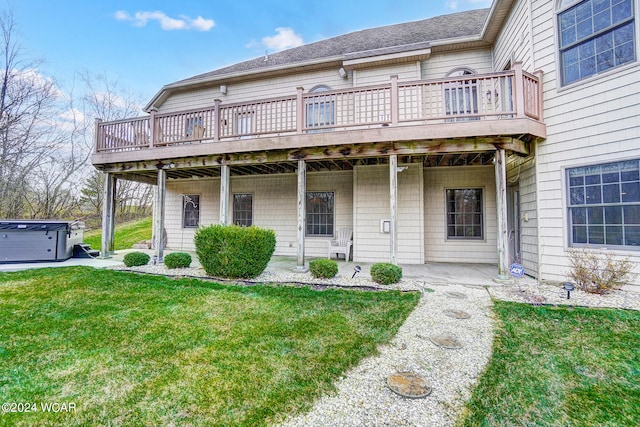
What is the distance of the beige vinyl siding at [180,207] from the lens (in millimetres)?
10758

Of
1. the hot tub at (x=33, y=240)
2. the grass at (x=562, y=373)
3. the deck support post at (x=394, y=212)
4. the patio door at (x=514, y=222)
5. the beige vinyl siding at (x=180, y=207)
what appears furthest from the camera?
the beige vinyl siding at (x=180, y=207)

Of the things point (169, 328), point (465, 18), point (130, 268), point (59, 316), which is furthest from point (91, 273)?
point (465, 18)

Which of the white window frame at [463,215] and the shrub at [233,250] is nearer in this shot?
Result: the shrub at [233,250]

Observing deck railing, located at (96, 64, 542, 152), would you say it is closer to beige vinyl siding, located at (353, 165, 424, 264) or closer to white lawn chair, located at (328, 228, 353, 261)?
beige vinyl siding, located at (353, 165, 424, 264)

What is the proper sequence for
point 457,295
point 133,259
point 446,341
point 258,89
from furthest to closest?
point 258,89 < point 133,259 < point 457,295 < point 446,341

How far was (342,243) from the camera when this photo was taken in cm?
873

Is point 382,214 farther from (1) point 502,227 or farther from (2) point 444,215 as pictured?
(1) point 502,227

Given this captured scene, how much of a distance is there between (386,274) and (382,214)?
296 cm

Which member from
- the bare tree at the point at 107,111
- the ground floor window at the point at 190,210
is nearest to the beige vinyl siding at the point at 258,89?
the ground floor window at the point at 190,210

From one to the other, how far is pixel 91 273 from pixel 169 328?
4.36 meters

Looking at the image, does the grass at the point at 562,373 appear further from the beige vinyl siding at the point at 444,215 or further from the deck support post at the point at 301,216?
the beige vinyl siding at the point at 444,215

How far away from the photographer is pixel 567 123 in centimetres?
539

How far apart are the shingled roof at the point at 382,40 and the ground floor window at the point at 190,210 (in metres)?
4.12

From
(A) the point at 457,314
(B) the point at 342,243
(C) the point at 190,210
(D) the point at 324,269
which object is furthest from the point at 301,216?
(C) the point at 190,210
